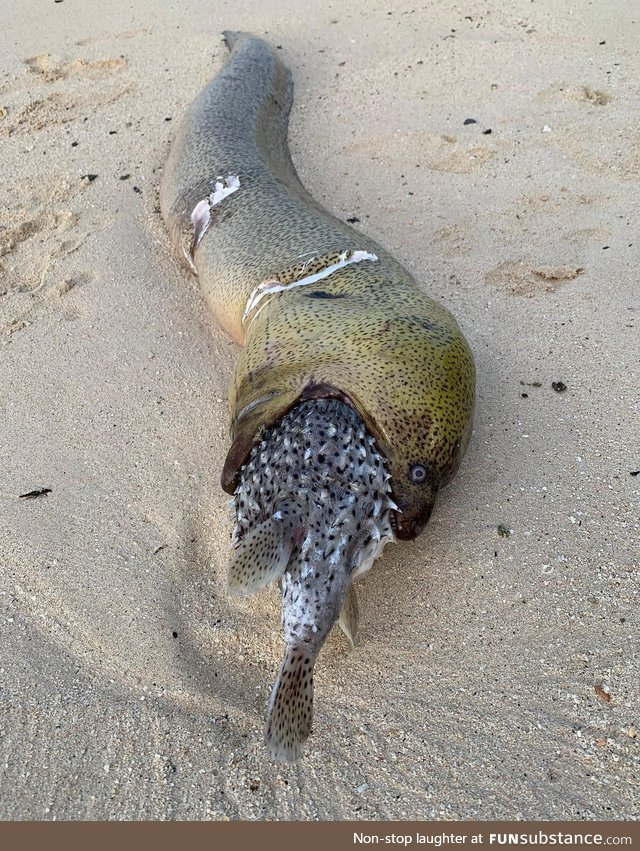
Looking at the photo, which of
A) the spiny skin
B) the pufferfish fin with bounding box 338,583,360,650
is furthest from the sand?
the spiny skin

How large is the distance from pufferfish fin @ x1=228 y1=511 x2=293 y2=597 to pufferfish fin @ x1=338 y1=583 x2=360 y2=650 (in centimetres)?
23

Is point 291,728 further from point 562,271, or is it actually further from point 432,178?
point 432,178

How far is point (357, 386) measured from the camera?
2428 millimetres

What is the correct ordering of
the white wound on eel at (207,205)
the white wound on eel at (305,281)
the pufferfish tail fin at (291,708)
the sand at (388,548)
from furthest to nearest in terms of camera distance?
the white wound on eel at (207,205) → the white wound on eel at (305,281) → the sand at (388,548) → the pufferfish tail fin at (291,708)

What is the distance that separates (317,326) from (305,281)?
0.44 metres

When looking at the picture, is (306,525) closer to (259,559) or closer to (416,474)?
(259,559)

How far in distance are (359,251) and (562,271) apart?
1.33 meters

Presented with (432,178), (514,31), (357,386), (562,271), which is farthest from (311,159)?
(357,386)

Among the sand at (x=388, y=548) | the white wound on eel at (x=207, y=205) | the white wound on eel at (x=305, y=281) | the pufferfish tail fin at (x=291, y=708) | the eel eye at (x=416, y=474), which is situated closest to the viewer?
the pufferfish tail fin at (x=291, y=708)

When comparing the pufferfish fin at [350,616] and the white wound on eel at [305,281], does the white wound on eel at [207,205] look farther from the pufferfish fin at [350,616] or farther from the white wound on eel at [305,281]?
the pufferfish fin at [350,616]

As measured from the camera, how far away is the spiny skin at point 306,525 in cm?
205

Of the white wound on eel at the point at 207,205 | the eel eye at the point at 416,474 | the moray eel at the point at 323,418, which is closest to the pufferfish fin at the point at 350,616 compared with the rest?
the moray eel at the point at 323,418

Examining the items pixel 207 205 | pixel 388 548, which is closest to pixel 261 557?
pixel 388 548
